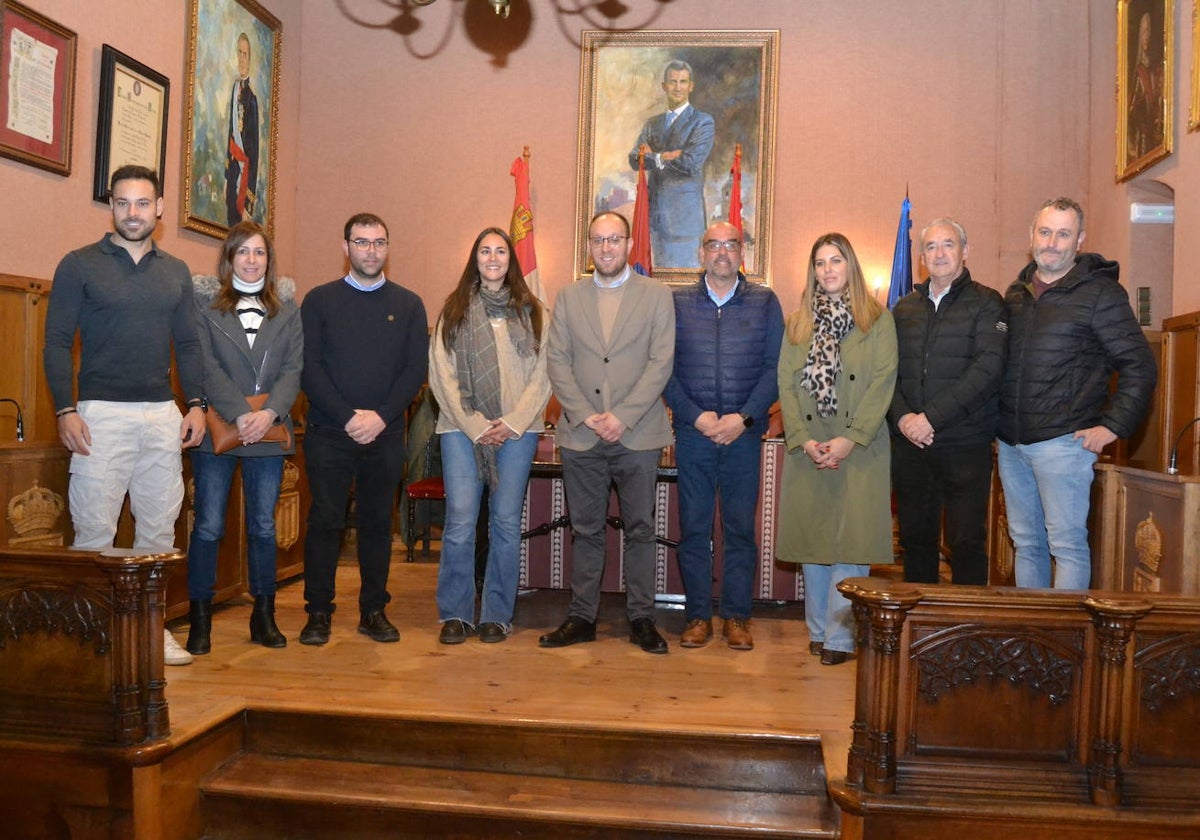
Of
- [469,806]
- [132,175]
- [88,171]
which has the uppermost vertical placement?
[88,171]

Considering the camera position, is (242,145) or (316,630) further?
(242,145)

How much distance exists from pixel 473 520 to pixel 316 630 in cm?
70

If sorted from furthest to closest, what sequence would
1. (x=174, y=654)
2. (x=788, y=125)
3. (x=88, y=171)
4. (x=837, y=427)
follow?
(x=788, y=125) → (x=88, y=171) → (x=837, y=427) → (x=174, y=654)

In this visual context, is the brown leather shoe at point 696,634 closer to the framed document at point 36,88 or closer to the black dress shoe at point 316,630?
the black dress shoe at point 316,630

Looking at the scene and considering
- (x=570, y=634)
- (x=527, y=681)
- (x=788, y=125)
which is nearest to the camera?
(x=527, y=681)

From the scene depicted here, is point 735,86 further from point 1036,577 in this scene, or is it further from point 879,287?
point 1036,577

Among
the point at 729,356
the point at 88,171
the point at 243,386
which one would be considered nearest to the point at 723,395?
the point at 729,356

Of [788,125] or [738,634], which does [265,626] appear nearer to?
[738,634]

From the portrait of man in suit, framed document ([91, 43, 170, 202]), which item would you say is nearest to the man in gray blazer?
framed document ([91, 43, 170, 202])

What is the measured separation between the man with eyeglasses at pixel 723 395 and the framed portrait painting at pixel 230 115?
3.23m

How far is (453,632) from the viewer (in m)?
3.90

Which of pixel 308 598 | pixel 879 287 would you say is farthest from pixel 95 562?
pixel 879 287

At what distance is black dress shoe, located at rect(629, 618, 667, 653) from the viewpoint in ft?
12.4

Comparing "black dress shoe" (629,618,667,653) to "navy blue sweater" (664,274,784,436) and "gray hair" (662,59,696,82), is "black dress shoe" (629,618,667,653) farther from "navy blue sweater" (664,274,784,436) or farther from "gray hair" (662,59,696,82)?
"gray hair" (662,59,696,82)
